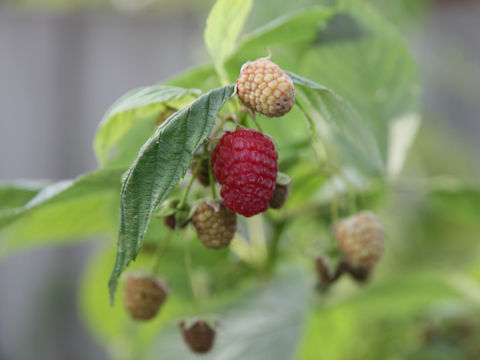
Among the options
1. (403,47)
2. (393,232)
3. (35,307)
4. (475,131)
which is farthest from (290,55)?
(35,307)

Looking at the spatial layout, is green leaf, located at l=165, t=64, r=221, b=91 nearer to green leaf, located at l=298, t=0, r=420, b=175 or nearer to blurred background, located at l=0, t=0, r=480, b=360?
green leaf, located at l=298, t=0, r=420, b=175

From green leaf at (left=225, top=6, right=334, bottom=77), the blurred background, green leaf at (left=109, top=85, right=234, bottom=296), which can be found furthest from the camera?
the blurred background

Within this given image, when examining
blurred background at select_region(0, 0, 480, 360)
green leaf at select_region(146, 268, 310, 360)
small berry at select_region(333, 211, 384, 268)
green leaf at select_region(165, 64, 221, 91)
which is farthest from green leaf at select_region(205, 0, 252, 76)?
blurred background at select_region(0, 0, 480, 360)

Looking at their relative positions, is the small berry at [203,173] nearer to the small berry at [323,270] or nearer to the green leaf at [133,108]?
the green leaf at [133,108]

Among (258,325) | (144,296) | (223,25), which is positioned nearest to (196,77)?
(223,25)

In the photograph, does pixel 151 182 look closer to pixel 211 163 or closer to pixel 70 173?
pixel 211 163

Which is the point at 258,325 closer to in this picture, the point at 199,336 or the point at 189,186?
the point at 199,336
